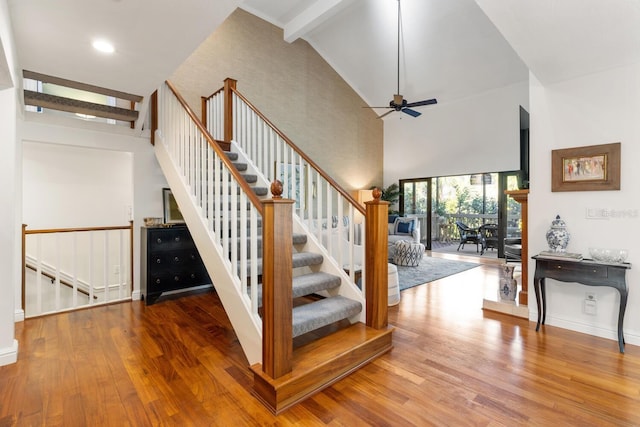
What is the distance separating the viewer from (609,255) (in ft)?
8.65

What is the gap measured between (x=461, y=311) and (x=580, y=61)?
2608 millimetres

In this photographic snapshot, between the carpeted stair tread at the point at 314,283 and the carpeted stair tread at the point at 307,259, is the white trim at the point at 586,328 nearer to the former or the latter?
the carpeted stair tread at the point at 314,283

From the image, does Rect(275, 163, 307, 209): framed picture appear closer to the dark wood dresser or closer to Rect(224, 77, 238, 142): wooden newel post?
Rect(224, 77, 238, 142): wooden newel post

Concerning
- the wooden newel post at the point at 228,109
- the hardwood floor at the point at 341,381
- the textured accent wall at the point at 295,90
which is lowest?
the hardwood floor at the point at 341,381

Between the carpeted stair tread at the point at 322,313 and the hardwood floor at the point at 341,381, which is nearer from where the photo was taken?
the hardwood floor at the point at 341,381

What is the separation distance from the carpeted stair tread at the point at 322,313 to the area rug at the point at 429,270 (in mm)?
2009

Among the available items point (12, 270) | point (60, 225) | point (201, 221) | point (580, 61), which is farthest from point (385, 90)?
point (12, 270)

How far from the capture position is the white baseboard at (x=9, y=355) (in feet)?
7.50

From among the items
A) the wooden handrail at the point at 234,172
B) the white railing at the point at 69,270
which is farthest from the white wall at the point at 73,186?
the wooden handrail at the point at 234,172

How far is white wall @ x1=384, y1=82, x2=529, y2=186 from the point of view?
21.8 feet

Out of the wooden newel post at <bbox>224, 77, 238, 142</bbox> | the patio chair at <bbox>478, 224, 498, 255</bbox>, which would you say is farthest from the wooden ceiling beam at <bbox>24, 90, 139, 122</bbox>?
the patio chair at <bbox>478, 224, 498, 255</bbox>

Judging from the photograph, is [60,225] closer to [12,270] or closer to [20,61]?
[12,270]

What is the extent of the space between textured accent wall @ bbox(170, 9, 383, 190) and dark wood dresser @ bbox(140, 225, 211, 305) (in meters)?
2.59

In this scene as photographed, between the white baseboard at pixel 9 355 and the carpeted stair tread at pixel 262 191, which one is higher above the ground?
the carpeted stair tread at pixel 262 191
